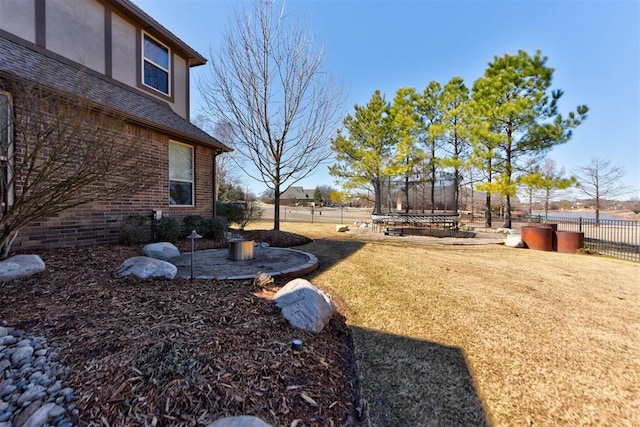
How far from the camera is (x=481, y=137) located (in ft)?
45.1

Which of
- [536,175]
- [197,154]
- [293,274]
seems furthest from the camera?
[536,175]

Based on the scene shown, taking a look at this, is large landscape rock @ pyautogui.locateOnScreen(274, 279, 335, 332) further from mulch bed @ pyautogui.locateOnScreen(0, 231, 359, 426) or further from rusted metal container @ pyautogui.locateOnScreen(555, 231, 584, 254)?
rusted metal container @ pyautogui.locateOnScreen(555, 231, 584, 254)

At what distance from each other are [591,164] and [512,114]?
1210 centimetres

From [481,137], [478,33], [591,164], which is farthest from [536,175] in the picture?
[591,164]

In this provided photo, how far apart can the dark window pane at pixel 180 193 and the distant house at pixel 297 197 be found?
61708mm

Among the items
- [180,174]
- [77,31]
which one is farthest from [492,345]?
[77,31]

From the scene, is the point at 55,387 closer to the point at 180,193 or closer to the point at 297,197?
the point at 180,193

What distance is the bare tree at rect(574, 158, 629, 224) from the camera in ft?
63.1

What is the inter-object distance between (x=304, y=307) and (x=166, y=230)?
4814 millimetres

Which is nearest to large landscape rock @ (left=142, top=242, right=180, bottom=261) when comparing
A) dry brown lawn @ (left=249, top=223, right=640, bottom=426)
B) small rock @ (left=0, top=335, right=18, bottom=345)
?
dry brown lawn @ (left=249, top=223, right=640, bottom=426)

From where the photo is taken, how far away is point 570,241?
27.9ft

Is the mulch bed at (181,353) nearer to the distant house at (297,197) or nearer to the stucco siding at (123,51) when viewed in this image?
the stucco siding at (123,51)

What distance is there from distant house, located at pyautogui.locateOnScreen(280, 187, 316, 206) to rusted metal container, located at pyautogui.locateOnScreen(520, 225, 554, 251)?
204 feet

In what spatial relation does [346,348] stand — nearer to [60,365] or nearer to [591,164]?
[60,365]
